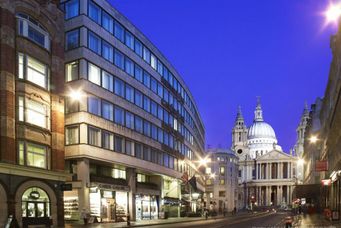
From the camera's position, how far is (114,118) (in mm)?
60594

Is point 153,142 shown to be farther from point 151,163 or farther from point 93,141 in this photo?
point 93,141

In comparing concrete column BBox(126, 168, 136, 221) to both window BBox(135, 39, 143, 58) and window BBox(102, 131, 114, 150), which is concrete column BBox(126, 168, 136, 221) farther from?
window BBox(135, 39, 143, 58)

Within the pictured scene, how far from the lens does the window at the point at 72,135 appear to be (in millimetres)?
54422

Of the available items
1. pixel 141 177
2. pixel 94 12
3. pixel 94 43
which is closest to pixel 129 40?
pixel 94 12

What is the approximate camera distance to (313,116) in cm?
10875

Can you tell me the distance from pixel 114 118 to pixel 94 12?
12.4 meters

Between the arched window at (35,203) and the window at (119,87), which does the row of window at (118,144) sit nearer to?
the window at (119,87)

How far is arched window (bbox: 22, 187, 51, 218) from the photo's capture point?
137ft

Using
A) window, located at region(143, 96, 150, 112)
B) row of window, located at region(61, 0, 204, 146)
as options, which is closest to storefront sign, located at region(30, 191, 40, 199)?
row of window, located at region(61, 0, 204, 146)

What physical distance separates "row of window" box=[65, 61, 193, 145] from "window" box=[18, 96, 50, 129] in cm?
1090

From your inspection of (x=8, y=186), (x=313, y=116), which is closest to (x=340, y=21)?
(x=8, y=186)

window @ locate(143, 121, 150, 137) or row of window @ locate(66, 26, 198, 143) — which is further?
window @ locate(143, 121, 150, 137)

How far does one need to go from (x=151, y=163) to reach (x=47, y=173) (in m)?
28.4

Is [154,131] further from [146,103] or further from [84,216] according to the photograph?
[84,216]
